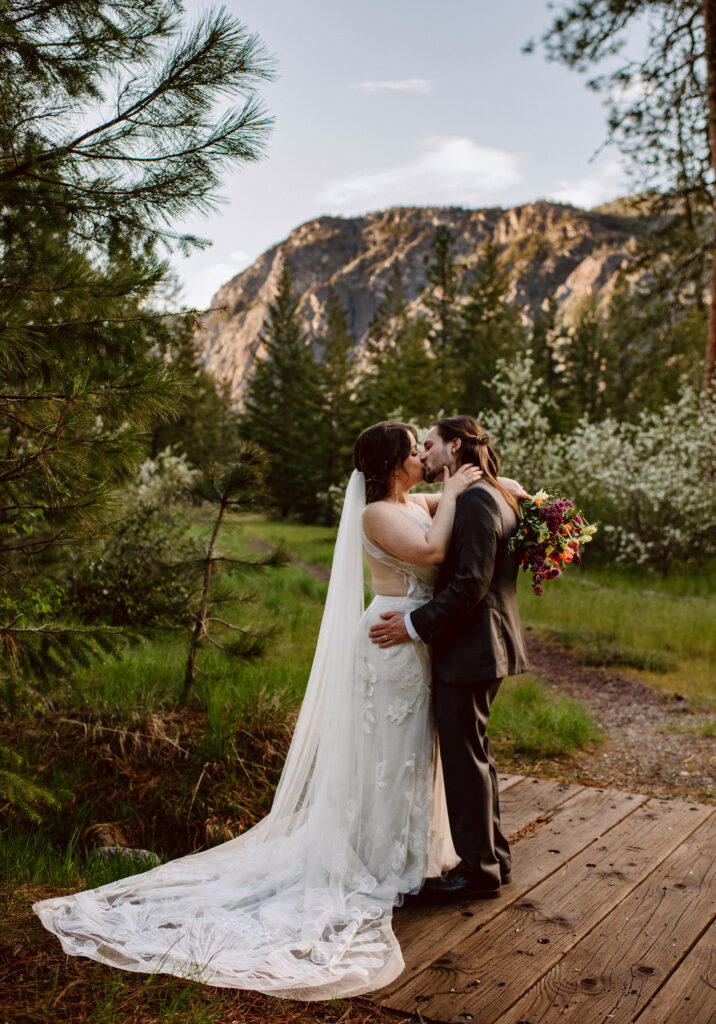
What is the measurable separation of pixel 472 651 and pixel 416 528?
0.65 m

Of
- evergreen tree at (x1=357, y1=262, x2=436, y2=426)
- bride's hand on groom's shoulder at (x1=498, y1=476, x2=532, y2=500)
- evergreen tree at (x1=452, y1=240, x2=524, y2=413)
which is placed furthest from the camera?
evergreen tree at (x1=452, y1=240, x2=524, y2=413)

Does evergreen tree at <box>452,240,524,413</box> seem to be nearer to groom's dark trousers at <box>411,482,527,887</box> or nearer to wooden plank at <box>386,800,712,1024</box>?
wooden plank at <box>386,800,712,1024</box>

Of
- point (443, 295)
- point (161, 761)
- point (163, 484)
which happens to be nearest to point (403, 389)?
point (163, 484)

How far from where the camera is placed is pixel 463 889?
3648 millimetres

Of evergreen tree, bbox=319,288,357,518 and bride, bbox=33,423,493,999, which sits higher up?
evergreen tree, bbox=319,288,357,518

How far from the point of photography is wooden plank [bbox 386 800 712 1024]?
9.47 ft

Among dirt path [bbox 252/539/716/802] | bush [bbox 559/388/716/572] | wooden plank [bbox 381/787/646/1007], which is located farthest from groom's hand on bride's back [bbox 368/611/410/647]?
bush [bbox 559/388/716/572]

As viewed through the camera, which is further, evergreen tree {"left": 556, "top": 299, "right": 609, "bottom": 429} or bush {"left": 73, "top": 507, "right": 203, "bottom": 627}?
evergreen tree {"left": 556, "top": 299, "right": 609, "bottom": 429}

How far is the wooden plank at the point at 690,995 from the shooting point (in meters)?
2.73

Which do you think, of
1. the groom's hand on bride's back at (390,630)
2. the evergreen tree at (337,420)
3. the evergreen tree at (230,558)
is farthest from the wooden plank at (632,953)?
the evergreen tree at (337,420)

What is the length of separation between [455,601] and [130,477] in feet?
6.49

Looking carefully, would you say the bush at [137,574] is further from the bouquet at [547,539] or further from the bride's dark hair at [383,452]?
the bouquet at [547,539]

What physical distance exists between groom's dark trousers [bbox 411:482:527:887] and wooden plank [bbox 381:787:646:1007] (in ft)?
0.56

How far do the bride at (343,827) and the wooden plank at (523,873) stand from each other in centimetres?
10
